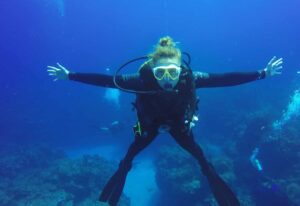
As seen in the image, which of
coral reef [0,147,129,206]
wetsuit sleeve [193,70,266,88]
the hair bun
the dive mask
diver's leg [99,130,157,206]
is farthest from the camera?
coral reef [0,147,129,206]

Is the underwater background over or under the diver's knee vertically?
over

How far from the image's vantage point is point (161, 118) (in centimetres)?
466

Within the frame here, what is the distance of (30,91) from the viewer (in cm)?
3744

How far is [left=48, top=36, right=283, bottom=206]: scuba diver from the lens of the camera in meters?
4.47

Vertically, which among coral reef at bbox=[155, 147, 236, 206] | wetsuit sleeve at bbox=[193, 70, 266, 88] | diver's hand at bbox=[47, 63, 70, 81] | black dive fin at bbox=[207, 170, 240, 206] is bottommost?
black dive fin at bbox=[207, 170, 240, 206]

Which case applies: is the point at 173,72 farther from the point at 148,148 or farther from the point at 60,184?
the point at 148,148

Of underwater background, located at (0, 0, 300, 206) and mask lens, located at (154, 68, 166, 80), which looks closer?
mask lens, located at (154, 68, 166, 80)

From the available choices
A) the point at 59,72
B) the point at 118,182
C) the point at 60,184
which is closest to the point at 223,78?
the point at 118,182

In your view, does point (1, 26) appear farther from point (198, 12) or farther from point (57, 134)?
point (57, 134)

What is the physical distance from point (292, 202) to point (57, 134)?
1996 centimetres

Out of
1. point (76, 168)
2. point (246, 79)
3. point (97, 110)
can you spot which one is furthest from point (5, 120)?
point (246, 79)

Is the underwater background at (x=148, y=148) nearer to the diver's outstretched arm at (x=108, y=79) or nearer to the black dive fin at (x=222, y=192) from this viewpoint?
the diver's outstretched arm at (x=108, y=79)

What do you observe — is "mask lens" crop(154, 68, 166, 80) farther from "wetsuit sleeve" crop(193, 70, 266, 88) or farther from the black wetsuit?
"wetsuit sleeve" crop(193, 70, 266, 88)

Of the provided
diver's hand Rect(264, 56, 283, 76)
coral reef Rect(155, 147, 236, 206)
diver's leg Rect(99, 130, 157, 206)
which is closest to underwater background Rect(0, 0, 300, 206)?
coral reef Rect(155, 147, 236, 206)
